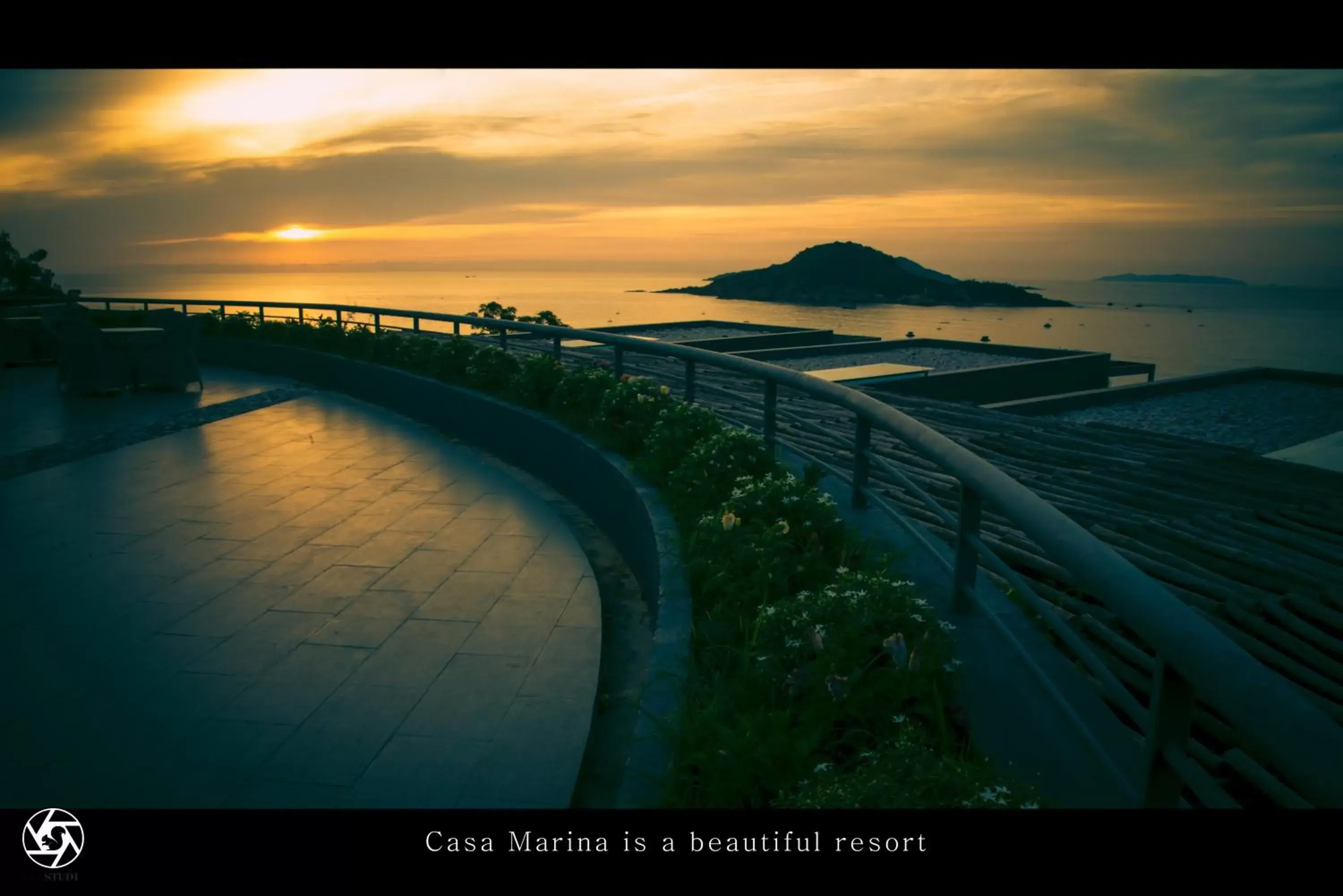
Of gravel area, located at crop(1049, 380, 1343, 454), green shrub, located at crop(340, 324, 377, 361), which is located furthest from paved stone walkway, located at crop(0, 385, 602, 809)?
gravel area, located at crop(1049, 380, 1343, 454)

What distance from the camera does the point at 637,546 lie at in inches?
207

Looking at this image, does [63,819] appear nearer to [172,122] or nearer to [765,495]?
[765,495]

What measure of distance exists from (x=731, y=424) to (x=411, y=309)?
7.92 meters

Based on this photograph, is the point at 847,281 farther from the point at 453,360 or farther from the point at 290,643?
the point at 290,643

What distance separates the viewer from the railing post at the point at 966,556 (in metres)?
2.72

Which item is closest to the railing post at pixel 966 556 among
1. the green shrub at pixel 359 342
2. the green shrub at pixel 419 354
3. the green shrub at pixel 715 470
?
the green shrub at pixel 715 470

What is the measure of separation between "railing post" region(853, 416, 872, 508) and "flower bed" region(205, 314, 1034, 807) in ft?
0.86

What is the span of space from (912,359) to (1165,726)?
27851 mm

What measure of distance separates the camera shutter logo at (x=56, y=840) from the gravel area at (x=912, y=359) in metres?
22.1

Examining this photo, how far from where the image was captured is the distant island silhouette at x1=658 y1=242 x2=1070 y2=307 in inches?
3241

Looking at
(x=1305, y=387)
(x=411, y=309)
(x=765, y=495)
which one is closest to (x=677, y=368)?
(x=411, y=309)

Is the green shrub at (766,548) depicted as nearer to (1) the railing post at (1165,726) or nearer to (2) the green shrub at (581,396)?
(1) the railing post at (1165,726)

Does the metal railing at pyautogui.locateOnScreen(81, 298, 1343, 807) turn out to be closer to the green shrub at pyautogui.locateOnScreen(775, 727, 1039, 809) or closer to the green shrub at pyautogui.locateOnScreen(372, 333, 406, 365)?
the green shrub at pyautogui.locateOnScreen(775, 727, 1039, 809)

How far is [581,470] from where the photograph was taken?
273 inches
